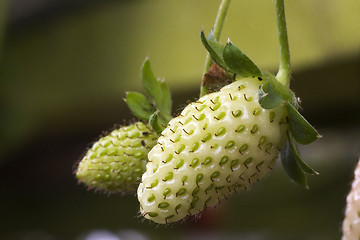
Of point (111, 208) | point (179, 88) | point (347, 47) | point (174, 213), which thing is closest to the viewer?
point (174, 213)

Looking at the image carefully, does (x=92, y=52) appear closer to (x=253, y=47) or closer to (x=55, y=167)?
(x=253, y=47)

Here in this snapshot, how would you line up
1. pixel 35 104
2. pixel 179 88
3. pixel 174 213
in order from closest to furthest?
pixel 174 213
pixel 179 88
pixel 35 104

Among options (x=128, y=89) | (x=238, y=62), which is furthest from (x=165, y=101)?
(x=128, y=89)

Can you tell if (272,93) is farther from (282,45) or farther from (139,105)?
(139,105)

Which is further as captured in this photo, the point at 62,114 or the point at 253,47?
the point at 62,114

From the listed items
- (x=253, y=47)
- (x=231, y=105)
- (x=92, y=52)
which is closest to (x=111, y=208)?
(x=92, y=52)

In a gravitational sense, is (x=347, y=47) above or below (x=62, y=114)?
below

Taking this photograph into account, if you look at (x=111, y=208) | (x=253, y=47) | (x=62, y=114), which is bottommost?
(x=111, y=208)
